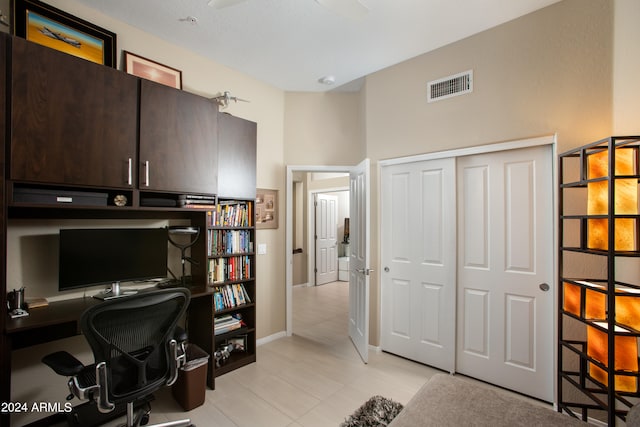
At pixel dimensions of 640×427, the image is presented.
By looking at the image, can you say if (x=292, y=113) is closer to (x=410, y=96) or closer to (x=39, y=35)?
(x=410, y=96)

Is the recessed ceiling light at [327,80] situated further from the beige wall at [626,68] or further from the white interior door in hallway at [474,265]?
the beige wall at [626,68]

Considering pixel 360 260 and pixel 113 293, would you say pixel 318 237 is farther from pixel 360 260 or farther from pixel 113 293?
pixel 113 293

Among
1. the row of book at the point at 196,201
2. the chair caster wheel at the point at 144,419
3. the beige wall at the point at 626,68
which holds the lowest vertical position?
the chair caster wheel at the point at 144,419

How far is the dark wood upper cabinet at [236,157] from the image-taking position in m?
2.99

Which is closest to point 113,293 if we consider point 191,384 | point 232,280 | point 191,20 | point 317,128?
point 191,384

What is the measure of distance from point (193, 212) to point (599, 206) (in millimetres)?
2960

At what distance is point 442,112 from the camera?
299 cm

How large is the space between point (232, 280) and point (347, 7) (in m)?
2.50

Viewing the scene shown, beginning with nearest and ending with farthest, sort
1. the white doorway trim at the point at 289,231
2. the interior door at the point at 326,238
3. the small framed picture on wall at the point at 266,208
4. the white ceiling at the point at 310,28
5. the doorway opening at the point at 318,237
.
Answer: the white ceiling at the point at 310,28
the small framed picture on wall at the point at 266,208
the white doorway trim at the point at 289,231
the doorway opening at the point at 318,237
the interior door at the point at 326,238

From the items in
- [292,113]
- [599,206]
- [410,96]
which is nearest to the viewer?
[599,206]

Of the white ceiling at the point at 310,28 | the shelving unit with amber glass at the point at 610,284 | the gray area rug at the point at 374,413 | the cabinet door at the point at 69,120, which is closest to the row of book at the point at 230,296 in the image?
the cabinet door at the point at 69,120

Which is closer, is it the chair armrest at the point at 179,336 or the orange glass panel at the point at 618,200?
the orange glass panel at the point at 618,200

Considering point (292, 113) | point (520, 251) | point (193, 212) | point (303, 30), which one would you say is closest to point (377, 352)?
point (520, 251)

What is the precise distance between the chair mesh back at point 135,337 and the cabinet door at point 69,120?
904 mm
